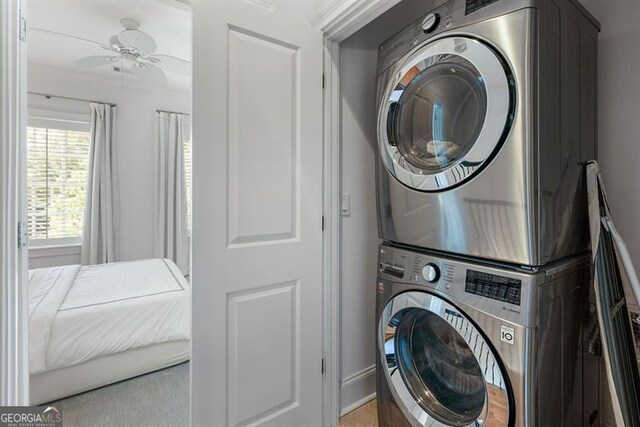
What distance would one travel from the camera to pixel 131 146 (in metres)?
3.99

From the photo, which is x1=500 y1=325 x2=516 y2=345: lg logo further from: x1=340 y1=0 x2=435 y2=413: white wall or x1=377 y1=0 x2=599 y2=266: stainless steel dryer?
x1=340 y1=0 x2=435 y2=413: white wall

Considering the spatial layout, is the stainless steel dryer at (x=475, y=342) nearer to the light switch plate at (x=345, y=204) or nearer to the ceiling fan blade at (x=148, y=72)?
the light switch plate at (x=345, y=204)

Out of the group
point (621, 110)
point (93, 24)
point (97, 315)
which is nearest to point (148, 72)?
point (93, 24)

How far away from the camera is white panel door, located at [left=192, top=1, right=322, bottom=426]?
1.21m

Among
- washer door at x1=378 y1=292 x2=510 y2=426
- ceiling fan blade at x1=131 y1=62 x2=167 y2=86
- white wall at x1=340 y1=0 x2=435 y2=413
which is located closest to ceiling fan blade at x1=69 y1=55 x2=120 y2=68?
ceiling fan blade at x1=131 y1=62 x2=167 y2=86

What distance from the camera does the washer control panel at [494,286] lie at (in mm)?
930

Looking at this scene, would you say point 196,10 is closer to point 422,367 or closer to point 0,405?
point 0,405

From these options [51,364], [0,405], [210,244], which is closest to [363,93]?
[210,244]

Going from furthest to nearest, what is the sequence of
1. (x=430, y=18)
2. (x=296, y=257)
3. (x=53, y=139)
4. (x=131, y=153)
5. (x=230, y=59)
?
(x=131, y=153), (x=53, y=139), (x=296, y=257), (x=230, y=59), (x=430, y=18)

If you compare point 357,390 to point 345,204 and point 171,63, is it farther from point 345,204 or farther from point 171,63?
point 171,63

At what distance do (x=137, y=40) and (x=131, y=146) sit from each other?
2.12 meters

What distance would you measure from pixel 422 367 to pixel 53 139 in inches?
181

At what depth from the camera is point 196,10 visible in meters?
1.16

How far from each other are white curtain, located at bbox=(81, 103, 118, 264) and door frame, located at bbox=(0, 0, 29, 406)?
10.5 feet
